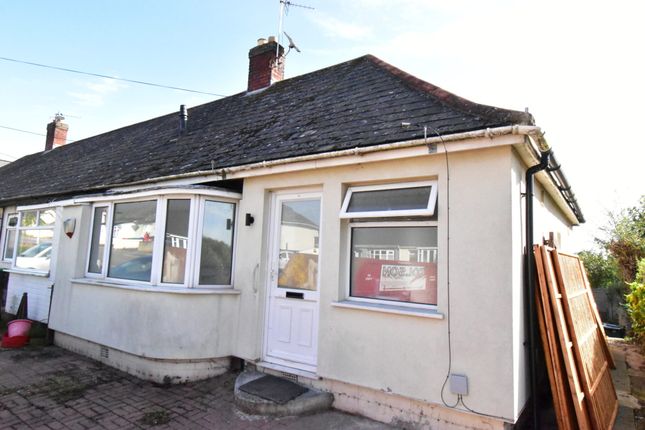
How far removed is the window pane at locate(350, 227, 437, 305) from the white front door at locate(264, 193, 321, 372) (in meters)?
0.72

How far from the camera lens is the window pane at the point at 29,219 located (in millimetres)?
9562

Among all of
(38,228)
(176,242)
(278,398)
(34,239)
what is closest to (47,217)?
(38,228)

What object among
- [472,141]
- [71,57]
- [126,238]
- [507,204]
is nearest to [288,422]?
[507,204]

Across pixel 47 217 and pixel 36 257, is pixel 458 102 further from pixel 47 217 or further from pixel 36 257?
pixel 36 257

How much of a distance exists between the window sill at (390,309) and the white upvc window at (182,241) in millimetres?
2355

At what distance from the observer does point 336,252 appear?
4781 millimetres

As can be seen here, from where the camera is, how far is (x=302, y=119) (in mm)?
6793

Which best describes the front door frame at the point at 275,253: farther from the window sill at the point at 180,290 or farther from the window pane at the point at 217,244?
the window pane at the point at 217,244

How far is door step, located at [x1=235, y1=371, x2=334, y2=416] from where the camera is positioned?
430 centimetres

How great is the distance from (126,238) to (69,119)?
16.1 metres

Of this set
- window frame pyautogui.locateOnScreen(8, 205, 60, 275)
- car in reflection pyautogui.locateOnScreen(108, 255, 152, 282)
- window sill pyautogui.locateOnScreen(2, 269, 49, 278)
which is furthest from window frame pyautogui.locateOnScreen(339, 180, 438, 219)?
window sill pyautogui.locateOnScreen(2, 269, 49, 278)

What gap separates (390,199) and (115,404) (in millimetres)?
4628

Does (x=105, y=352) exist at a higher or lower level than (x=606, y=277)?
lower

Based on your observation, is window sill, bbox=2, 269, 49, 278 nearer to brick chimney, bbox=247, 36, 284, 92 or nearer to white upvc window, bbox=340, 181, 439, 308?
brick chimney, bbox=247, 36, 284, 92
